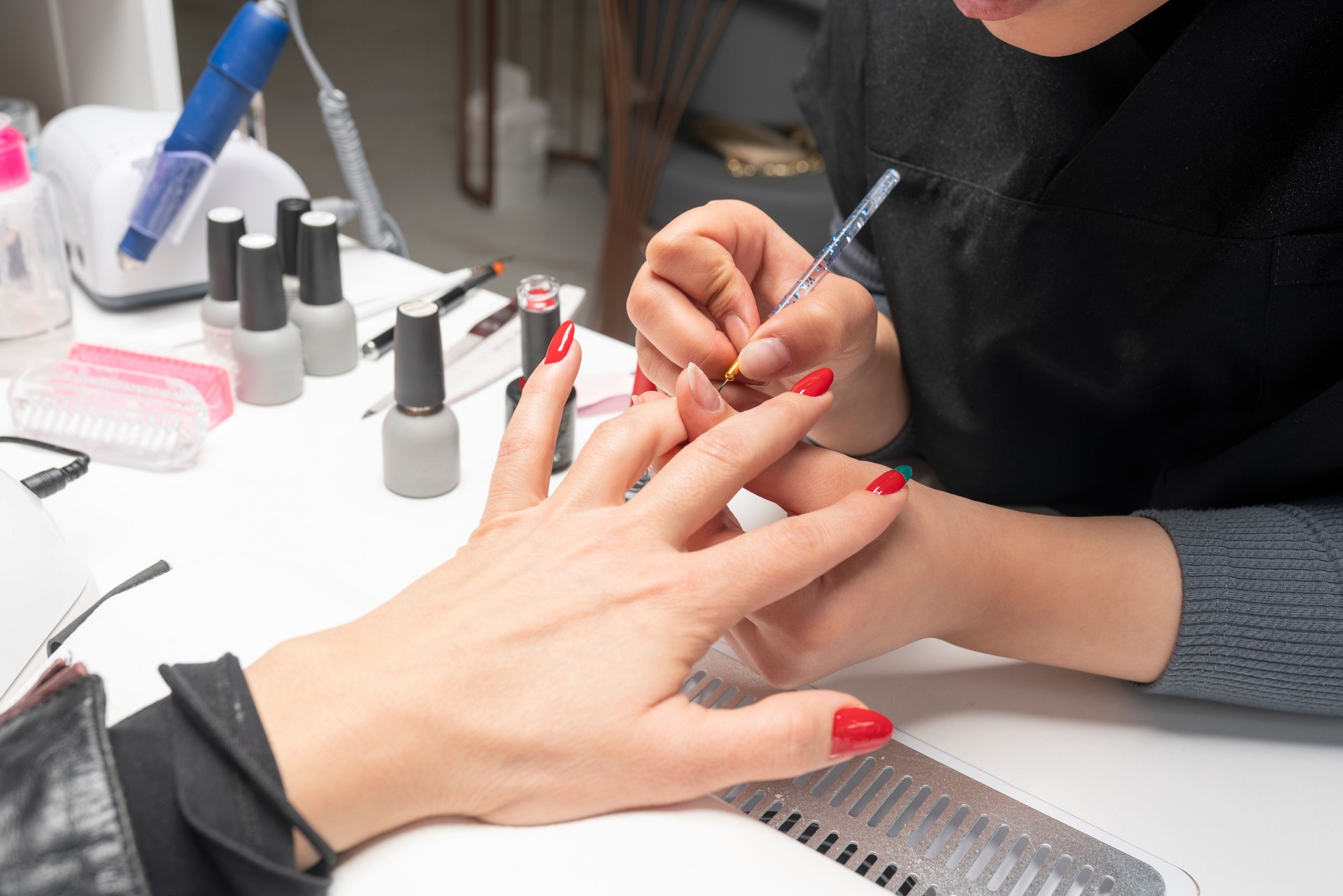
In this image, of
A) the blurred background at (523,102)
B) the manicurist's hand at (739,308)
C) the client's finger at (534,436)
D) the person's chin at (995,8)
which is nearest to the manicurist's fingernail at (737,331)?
the manicurist's hand at (739,308)

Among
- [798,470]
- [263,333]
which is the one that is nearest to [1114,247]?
[798,470]

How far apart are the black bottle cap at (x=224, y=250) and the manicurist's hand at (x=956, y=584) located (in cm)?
40

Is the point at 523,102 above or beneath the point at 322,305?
beneath

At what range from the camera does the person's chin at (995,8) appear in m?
0.61

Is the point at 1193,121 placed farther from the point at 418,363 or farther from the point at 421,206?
the point at 421,206

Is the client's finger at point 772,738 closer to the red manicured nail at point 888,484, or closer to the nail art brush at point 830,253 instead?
the red manicured nail at point 888,484

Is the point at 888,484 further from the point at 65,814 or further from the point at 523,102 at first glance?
the point at 523,102

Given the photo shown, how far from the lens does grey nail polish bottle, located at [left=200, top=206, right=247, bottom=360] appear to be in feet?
2.72

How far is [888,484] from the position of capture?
573mm

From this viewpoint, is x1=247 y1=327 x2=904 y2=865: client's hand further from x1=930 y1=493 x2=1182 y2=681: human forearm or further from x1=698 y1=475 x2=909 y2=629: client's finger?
x1=930 y1=493 x2=1182 y2=681: human forearm

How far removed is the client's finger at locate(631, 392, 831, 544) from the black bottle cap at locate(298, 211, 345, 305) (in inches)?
17.3

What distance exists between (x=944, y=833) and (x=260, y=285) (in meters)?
0.62

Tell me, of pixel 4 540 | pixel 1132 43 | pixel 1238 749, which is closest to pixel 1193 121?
pixel 1132 43

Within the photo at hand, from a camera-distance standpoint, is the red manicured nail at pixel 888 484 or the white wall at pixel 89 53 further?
the white wall at pixel 89 53
